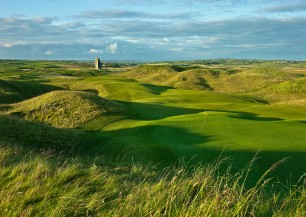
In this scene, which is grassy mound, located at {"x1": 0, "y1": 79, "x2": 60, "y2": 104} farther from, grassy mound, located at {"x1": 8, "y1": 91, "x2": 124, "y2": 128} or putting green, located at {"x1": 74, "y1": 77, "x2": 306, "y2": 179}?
putting green, located at {"x1": 74, "y1": 77, "x2": 306, "y2": 179}

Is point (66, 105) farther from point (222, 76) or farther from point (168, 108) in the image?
point (222, 76)

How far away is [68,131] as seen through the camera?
2533cm

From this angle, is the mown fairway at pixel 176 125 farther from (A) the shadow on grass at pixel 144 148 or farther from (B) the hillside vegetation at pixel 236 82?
(B) the hillside vegetation at pixel 236 82

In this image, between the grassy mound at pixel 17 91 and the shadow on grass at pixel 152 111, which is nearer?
the shadow on grass at pixel 152 111

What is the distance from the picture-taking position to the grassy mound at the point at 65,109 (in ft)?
112

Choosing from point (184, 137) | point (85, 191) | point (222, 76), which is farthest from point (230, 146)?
point (222, 76)

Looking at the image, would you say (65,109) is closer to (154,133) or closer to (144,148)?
(154,133)

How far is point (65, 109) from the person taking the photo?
3600cm

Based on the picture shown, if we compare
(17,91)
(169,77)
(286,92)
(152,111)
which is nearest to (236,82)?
(169,77)

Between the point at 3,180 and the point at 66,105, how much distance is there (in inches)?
1222

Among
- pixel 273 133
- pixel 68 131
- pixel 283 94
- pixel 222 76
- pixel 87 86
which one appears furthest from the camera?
pixel 222 76

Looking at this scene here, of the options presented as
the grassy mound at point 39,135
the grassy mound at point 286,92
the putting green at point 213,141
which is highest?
the putting green at point 213,141

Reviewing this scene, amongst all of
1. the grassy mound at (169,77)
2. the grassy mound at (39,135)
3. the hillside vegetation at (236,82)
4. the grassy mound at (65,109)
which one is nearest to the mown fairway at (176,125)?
the grassy mound at (65,109)

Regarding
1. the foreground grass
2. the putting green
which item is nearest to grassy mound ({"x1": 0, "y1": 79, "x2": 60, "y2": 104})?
the putting green
